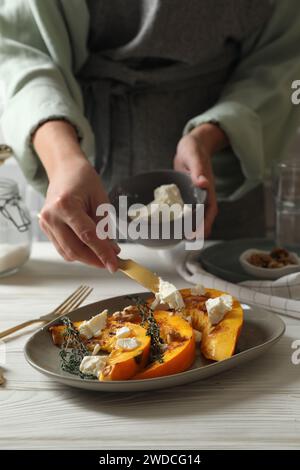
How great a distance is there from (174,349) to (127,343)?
5 centimetres

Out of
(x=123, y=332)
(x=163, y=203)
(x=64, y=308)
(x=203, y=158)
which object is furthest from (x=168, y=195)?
(x=123, y=332)

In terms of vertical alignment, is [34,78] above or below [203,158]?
above

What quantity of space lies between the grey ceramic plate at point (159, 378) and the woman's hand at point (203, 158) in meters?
0.24

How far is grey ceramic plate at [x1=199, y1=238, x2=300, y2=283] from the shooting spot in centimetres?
100

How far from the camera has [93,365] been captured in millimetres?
658

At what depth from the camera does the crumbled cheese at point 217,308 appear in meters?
0.74

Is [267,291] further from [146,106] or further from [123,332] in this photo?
[146,106]

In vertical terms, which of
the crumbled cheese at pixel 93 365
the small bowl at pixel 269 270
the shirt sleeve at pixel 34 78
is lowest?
the small bowl at pixel 269 270

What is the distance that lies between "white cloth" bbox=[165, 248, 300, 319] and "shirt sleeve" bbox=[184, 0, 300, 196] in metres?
0.33

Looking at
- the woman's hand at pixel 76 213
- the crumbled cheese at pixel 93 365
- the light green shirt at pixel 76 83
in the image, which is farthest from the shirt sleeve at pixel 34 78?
the crumbled cheese at pixel 93 365

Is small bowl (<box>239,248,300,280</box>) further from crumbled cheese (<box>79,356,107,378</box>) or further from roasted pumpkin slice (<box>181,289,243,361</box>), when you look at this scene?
crumbled cheese (<box>79,356,107,378</box>)

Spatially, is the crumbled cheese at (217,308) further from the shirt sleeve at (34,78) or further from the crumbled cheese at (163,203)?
the shirt sleeve at (34,78)
